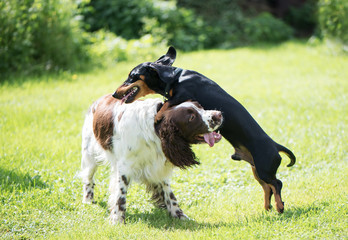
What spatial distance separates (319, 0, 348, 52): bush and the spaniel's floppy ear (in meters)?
9.35

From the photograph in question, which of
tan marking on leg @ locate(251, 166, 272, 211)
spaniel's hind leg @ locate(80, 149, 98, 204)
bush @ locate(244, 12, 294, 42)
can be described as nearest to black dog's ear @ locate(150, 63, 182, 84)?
tan marking on leg @ locate(251, 166, 272, 211)

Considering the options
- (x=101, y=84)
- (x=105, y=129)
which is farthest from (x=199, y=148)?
(x=101, y=84)

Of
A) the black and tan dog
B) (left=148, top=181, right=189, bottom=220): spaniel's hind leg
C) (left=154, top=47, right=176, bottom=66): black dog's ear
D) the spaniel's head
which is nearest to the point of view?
the spaniel's head

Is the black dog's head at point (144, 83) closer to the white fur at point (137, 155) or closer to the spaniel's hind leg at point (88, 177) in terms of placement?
the white fur at point (137, 155)

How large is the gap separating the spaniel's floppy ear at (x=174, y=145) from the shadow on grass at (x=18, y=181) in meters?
1.87

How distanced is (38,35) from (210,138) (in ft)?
24.4

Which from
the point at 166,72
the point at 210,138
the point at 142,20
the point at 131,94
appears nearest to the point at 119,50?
the point at 142,20

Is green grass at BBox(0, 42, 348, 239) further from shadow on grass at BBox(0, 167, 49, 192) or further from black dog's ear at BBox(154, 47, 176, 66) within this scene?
black dog's ear at BBox(154, 47, 176, 66)

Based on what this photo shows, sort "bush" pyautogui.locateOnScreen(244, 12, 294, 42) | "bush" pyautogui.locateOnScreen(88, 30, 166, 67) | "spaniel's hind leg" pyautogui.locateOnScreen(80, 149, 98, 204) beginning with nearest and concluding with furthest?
"spaniel's hind leg" pyautogui.locateOnScreen(80, 149, 98, 204) → "bush" pyautogui.locateOnScreen(88, 30, 166, 67) → "bush" pyautogui.locateOnScreen(244, 12, 294, 42)

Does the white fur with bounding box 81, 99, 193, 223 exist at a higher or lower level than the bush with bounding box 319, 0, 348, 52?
higher

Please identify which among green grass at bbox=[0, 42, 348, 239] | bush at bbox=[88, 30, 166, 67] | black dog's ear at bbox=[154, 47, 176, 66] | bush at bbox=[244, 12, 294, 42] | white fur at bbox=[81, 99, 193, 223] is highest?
black dog's ear at bbox=[154, 47, 176, 66]

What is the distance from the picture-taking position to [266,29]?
49.1ft

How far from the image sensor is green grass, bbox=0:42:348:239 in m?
4.02

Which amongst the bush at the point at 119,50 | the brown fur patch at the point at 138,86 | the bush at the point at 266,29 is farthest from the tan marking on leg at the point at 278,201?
the bush at the point at 266,29
